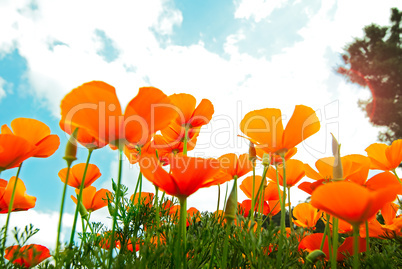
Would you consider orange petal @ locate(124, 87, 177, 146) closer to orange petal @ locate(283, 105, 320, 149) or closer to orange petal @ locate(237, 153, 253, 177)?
orange petal @ locate(283, 105, 320, 149)

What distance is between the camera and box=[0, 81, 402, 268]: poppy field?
0.63 meters

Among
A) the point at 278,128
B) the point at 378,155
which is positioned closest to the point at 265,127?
the point at 278,128

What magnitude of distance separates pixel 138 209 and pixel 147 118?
0.36 meters

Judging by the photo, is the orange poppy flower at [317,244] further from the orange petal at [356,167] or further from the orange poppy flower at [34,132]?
the orange poppy flower at [34,132]

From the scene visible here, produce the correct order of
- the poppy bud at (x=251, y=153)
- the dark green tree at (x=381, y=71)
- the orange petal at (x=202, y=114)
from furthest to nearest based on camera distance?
the dark green tree at (x=381, y=71) < the orange petal at (x=202, y=114) < the poppy bud at (x=251, y=153)

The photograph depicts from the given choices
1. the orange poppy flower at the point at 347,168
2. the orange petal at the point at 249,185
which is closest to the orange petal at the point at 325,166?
the orange poppy flower at the point at 347,168

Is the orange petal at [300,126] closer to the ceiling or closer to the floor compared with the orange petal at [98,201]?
closer to the ceiling

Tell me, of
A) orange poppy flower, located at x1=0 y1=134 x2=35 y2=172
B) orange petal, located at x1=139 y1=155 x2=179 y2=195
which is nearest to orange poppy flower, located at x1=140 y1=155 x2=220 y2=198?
orange petal, located at x1=139 y1=155 x2=179 y2=195

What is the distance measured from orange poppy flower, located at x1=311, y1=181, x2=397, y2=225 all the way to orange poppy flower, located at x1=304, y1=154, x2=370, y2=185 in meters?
0.28

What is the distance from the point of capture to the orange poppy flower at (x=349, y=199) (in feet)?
1.74

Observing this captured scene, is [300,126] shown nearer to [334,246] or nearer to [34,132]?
[334,246]

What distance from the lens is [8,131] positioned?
92cm

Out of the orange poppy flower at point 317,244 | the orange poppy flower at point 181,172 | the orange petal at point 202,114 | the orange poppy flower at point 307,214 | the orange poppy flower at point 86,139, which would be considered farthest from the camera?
the orange poppy flower at point 307,214

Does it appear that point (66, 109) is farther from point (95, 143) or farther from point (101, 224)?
point (101, 224)
